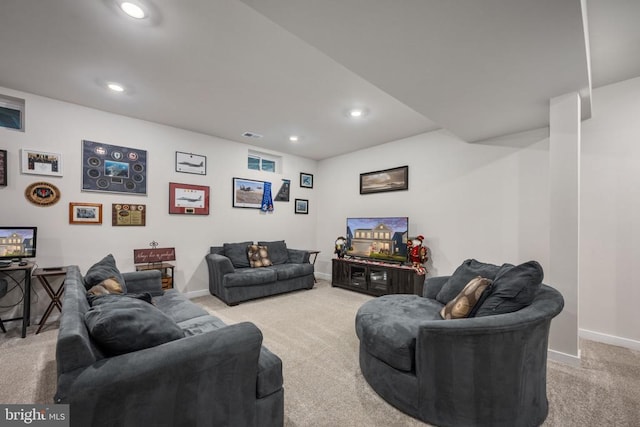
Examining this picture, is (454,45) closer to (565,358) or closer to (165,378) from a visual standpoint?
(165,378)

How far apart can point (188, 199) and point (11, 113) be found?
7.16ft

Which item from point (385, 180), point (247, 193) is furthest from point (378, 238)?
point (247, 193)

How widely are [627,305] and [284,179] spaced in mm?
5237

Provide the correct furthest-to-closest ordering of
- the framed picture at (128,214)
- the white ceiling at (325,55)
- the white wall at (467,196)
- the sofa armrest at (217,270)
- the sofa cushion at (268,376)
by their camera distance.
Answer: the sofa armrest at (217,270)
the framed picture at (128,214)
the white wall at (467,196)
the white ceiling at (325,55)
the sofa cushion at (268,376)

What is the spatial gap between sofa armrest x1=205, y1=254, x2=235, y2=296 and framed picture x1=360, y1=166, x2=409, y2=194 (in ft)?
9.50

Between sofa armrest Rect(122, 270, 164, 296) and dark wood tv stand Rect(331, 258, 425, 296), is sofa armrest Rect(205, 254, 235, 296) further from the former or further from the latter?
dark wood tv stand Rect(331, 258, 425, 296)

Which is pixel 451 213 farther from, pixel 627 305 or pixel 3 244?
pixel 3 244

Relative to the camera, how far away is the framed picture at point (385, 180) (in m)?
4.87

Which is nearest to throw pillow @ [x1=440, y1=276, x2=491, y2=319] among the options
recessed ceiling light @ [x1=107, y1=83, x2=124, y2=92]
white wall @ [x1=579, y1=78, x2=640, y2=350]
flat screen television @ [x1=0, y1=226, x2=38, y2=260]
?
white wall @ [x1=579, y1=78, x2=640, y2=350]

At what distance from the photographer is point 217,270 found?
13.9 ft

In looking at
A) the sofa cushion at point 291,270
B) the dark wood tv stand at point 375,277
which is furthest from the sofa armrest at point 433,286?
the sofa cushion at point 291,270

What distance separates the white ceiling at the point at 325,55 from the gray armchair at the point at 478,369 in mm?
1751

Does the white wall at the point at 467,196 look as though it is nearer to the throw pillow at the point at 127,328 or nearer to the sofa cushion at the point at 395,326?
the sofa cushion at the point at 395,326

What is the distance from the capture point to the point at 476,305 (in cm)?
199
